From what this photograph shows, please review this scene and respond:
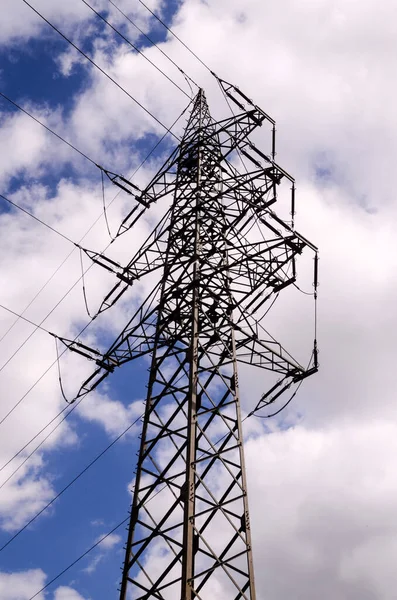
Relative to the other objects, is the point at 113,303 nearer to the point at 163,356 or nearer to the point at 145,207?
the point at 145,207

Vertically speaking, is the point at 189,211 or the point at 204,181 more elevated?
the point at 204,181

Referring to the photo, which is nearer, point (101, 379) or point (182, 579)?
point (182, 579)

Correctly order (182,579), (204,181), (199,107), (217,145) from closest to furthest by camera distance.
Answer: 1. (182,579)
2. (204,181)
3. (217,145)
4. (199,107)

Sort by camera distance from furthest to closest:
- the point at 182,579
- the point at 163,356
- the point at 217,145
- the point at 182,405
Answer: the point at 217,145, the point at 163,356, the point at 182,405, the point at 182,579

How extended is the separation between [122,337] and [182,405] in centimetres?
367

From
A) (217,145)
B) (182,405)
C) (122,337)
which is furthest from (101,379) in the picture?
(217,145)

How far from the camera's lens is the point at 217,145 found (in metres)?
19.3

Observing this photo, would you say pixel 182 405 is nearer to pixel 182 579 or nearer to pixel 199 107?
pixel 182 579

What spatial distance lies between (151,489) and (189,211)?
795cm

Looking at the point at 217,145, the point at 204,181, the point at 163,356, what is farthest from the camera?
the point at 217,145

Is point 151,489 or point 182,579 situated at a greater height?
point 151,489

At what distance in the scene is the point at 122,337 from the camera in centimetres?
1627

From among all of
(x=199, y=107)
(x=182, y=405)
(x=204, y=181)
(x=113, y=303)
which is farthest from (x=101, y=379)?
(x=199, y=107)

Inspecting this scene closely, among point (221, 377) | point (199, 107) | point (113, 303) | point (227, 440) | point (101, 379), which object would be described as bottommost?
point (227, 440)
